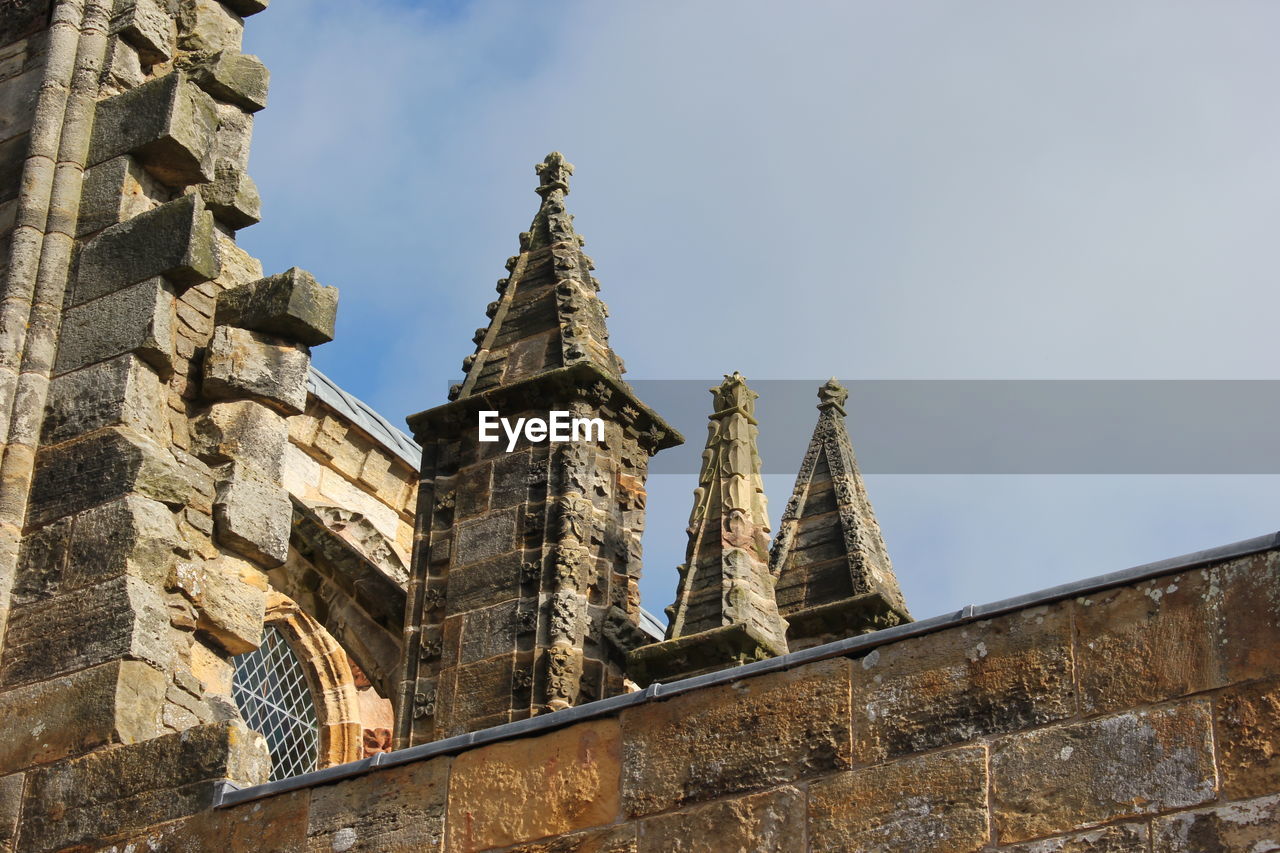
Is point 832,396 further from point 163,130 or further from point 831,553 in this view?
point 163,130

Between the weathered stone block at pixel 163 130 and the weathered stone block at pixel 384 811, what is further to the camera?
the weathered stone block at pixel 163 130

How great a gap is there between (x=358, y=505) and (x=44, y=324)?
422 inches

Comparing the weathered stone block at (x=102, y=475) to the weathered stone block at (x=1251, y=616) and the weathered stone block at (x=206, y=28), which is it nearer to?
the weathered stone block at (x=206, y=28)

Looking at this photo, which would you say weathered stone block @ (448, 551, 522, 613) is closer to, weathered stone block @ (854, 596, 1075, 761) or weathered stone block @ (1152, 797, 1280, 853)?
weathered stone block @ (854, 596, 1075, 761)

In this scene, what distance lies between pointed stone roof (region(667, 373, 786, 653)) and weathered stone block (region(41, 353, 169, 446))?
297cm

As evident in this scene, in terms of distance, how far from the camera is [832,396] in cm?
1559

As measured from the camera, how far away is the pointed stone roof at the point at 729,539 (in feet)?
35.5

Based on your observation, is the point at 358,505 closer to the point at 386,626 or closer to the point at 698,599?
the point at 386,626

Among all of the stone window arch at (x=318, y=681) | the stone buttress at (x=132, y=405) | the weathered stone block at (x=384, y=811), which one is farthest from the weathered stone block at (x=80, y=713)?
the stone window arch at (x=318, y=681)

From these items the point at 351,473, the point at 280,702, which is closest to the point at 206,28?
the point at 280,702

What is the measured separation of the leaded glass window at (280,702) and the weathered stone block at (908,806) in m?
11.7

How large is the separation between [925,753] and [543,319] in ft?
20.4

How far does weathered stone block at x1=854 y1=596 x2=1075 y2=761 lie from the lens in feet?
20.4

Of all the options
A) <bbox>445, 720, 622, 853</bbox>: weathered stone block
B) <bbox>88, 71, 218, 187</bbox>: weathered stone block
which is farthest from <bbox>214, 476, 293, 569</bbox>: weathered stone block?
<bbox>445, 720, 622, 853</bbox>: weathered stone block
